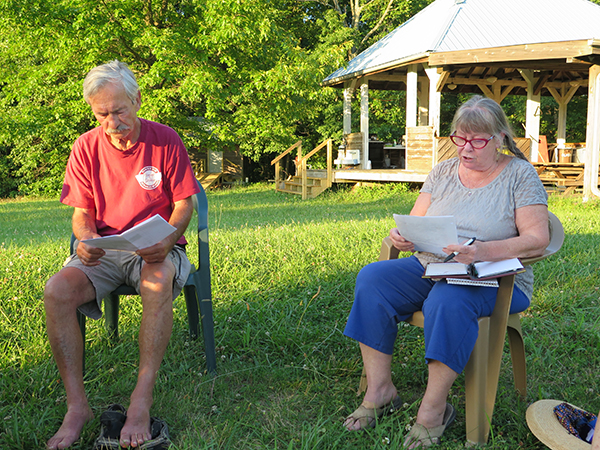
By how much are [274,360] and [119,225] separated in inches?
44.4

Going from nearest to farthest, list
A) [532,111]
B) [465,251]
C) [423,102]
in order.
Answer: [465,251]
[532,111]
[423,102]

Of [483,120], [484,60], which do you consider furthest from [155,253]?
[484,60]

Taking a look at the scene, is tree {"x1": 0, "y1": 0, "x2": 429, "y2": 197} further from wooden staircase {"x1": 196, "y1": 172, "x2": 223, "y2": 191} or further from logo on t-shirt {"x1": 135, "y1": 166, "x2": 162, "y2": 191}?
logo on t-shirt {"x1": 135, "y1": 166, "x2": 162, "y2": 191}

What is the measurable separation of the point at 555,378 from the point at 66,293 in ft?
7.91

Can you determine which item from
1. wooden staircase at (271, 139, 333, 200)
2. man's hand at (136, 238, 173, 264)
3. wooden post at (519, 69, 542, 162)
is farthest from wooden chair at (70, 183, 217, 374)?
wooden post at (519, 69, 542, 162)

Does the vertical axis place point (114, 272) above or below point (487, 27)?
below

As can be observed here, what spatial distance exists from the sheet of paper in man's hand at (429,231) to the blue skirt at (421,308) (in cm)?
17

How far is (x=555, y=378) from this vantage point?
2691 mm

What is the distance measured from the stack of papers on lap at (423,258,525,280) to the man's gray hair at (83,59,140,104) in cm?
165

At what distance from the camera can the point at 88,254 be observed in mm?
2391

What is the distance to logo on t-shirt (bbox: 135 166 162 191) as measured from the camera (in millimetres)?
2639

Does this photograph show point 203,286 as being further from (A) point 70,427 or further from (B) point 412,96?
(B) point 412,96

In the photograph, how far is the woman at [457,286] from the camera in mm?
2080

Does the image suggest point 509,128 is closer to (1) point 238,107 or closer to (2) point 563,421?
(2) point 563,421
